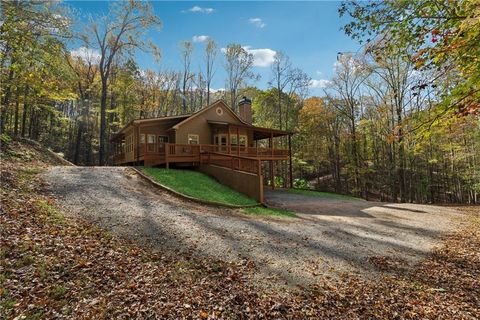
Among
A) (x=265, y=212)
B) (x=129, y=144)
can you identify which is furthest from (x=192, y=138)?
(x=265, y=212)

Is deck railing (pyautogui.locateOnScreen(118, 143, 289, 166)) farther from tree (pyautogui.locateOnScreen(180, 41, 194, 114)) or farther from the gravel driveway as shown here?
tree (pyautogui.locateOnScreen(180, 41, 194, 114))

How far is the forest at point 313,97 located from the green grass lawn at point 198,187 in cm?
582

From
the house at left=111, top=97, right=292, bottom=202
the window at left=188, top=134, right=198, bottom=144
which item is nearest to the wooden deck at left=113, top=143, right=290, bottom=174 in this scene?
the house at left=111, top=97, right=292, bottom=202

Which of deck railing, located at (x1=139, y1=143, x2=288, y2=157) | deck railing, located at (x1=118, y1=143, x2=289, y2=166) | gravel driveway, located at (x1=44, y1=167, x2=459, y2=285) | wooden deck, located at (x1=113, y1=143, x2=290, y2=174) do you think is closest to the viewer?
gravel driveway, located at (x1=44, y1=167, x2=459, y2=285)

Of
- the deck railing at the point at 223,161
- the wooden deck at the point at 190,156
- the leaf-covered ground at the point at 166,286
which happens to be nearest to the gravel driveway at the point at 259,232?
the leaf-covered ground at the point at 166,286

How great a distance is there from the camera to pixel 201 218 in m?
8.01

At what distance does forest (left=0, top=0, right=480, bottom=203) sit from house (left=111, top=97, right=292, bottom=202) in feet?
17.7

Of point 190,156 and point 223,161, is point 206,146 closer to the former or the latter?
point 190,156

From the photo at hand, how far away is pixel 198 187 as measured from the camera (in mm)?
12812

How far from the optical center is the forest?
4.73 metres

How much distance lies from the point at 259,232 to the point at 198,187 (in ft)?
20.4

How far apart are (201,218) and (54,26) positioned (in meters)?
7.32

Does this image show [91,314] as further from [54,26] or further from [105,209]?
[54,26]

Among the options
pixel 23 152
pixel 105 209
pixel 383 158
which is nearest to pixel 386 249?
pixel 105 209
